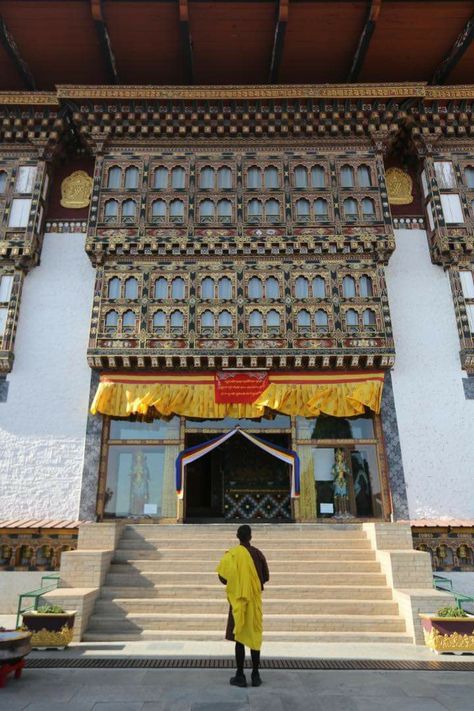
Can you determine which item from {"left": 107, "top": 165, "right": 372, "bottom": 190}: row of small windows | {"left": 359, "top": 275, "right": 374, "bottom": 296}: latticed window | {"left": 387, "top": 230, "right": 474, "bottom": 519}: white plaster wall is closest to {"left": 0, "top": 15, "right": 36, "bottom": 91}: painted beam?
{"left": 107, "top": 165, "right": 372, "bottom": 190}: row of small windows

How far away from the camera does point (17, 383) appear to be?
41.1 ft

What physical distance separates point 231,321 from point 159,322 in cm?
183

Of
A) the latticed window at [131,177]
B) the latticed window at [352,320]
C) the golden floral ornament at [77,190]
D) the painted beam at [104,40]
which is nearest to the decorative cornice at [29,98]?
the painted beam at [104,40]

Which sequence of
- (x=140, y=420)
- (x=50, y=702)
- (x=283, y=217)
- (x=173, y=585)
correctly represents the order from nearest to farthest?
(x=50, y=702) < (x=173, y=585) < (x=140, y=420) < (x=283, y=217)

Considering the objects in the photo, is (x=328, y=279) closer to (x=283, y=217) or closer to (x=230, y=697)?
(x=283, y=217)

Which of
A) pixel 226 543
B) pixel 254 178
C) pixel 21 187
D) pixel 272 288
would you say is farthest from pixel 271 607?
pixel 21 187

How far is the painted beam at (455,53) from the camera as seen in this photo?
43.5ft

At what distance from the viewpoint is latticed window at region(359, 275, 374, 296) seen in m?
13.1

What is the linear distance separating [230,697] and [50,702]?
1.77 m

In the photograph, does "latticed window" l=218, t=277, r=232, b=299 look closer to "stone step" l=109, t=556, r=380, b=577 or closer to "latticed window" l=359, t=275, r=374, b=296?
"latticed window" l=359, t=275, r=374, b=296

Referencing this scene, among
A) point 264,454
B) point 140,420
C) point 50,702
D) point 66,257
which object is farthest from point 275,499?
point 50,702

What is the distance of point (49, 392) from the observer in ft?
41.0

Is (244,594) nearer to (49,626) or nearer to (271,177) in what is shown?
(49,626)

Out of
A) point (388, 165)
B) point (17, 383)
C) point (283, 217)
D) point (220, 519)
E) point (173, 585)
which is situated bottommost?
point (173, 585)
